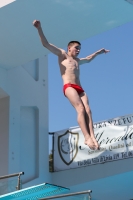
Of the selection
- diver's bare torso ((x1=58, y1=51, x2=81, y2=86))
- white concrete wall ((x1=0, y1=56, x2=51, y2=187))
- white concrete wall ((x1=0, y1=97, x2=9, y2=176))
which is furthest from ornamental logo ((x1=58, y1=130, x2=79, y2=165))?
diver's bare torso ((x1=58, y1=51, x2=81, y2=86))

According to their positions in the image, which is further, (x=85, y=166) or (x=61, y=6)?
(x=85, y=166)

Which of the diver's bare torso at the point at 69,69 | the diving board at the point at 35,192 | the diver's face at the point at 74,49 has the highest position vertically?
the diver's face at the point at 74,49

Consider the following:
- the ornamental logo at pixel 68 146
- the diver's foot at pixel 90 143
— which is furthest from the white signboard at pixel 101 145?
the diver's foot at pixel 90 143

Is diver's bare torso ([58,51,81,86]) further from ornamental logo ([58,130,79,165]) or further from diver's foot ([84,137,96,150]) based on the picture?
ornamental logo ([58,130,79,165])

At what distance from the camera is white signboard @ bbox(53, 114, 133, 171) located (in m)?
10.7

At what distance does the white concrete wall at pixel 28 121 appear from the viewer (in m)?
10.7

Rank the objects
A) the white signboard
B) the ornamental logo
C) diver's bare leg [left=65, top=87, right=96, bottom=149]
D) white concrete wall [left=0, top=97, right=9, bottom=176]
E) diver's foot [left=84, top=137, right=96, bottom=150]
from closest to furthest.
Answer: diver's foot [left=84, top=137, right=96, bottom=150]
diver's bare leg [left=65, top=87, right=96, bottom=149]
white concrete wall [left=0, top=97, right=9, bottom=176]
the white signboard
the ornamental logo

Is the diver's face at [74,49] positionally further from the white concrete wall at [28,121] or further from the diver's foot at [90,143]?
the white concrete wall at [28,121]

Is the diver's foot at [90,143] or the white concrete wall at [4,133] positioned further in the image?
the white concrete wall at [4,133]

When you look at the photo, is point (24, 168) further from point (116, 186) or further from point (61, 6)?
point (61, 6)

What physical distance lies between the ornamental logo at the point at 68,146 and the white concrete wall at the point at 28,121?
399mm

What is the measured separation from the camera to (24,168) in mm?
10969

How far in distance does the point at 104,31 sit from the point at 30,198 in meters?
4.32

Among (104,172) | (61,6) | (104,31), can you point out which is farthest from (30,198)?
(104,172)
